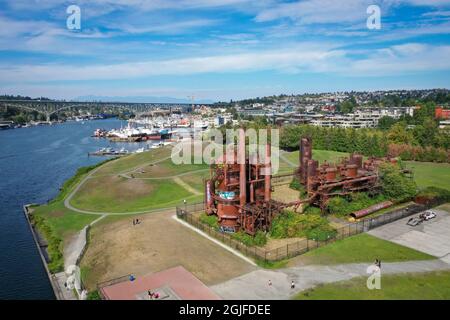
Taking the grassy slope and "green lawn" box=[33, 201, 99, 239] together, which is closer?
"green lawn" box=[33, 201, 99, 239]

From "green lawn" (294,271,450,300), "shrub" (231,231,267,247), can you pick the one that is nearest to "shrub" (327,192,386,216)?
"shrub" (231,231,267,247)

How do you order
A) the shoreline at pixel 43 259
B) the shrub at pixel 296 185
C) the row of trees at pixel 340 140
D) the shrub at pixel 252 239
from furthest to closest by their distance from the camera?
1. the row of trees at pixel 340 140
2. the shrub at pixel 296 185
3. the shrub at pixel 252 239
4. the shoreline at pixel 43 259

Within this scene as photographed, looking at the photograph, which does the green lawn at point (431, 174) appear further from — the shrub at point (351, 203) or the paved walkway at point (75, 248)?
the paved walkway at point (75, 248)

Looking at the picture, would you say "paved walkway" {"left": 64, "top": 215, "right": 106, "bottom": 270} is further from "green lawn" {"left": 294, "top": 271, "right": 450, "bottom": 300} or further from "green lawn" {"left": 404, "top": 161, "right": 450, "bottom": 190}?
"green lawn" {"left": 404, "top": 161, "right": 450, "bottom": 190}

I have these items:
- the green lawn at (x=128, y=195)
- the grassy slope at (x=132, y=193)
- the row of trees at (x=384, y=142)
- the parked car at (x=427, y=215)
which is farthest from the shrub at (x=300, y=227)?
the row of trees at (x=384, y=142)

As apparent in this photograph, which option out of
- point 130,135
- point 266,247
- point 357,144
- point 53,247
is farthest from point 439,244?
point 130,135

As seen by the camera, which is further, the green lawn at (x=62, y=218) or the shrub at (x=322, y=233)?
the green lawn at (x=62, y=218)
